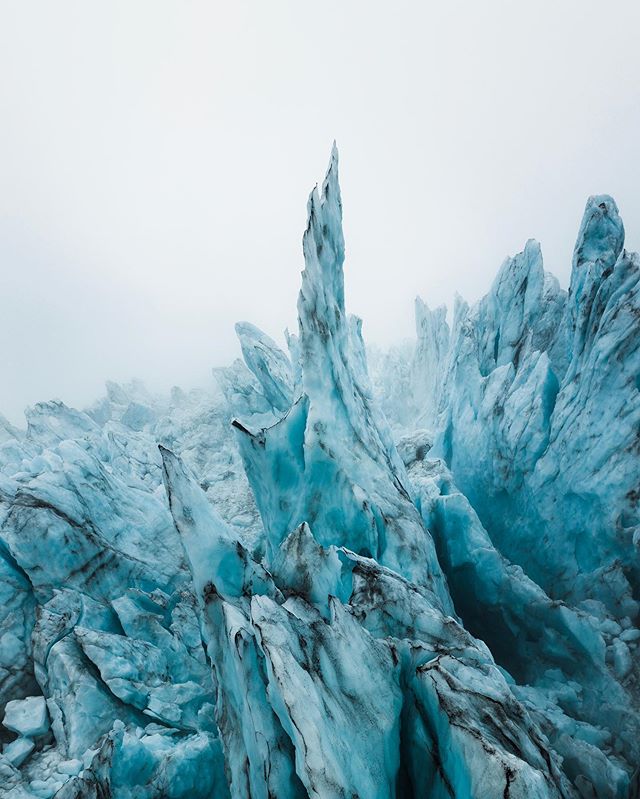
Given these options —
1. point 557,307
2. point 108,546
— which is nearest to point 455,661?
point 108,546

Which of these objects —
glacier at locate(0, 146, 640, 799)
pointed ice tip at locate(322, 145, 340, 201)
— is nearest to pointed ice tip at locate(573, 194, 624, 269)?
glacier at locate(0, 146, 640, 799)

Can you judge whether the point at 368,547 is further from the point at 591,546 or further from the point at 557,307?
the point at 557,307

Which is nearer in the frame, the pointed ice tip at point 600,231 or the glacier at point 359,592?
the glacier at point 359,592

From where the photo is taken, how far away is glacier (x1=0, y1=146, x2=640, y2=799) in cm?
473

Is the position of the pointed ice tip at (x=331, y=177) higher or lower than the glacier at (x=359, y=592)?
higher

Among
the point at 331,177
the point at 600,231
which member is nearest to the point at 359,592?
the point at 331,177

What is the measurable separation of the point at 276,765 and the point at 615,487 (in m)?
9.13

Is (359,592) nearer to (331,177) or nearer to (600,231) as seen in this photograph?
(331,177)

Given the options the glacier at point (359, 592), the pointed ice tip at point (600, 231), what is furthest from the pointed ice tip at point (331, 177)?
the pointed ice tip at point (600, 231)

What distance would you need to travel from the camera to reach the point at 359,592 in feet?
21.4

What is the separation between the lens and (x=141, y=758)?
6.13 m

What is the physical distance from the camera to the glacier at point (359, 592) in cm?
473

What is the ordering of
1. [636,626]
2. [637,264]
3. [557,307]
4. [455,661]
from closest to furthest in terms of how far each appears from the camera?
[455,661] → [636,626] → [637,264] → [557,307]

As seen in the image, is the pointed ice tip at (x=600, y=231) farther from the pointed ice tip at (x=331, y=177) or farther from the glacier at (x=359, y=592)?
the pointed ice tip at (x=331, y=177)
